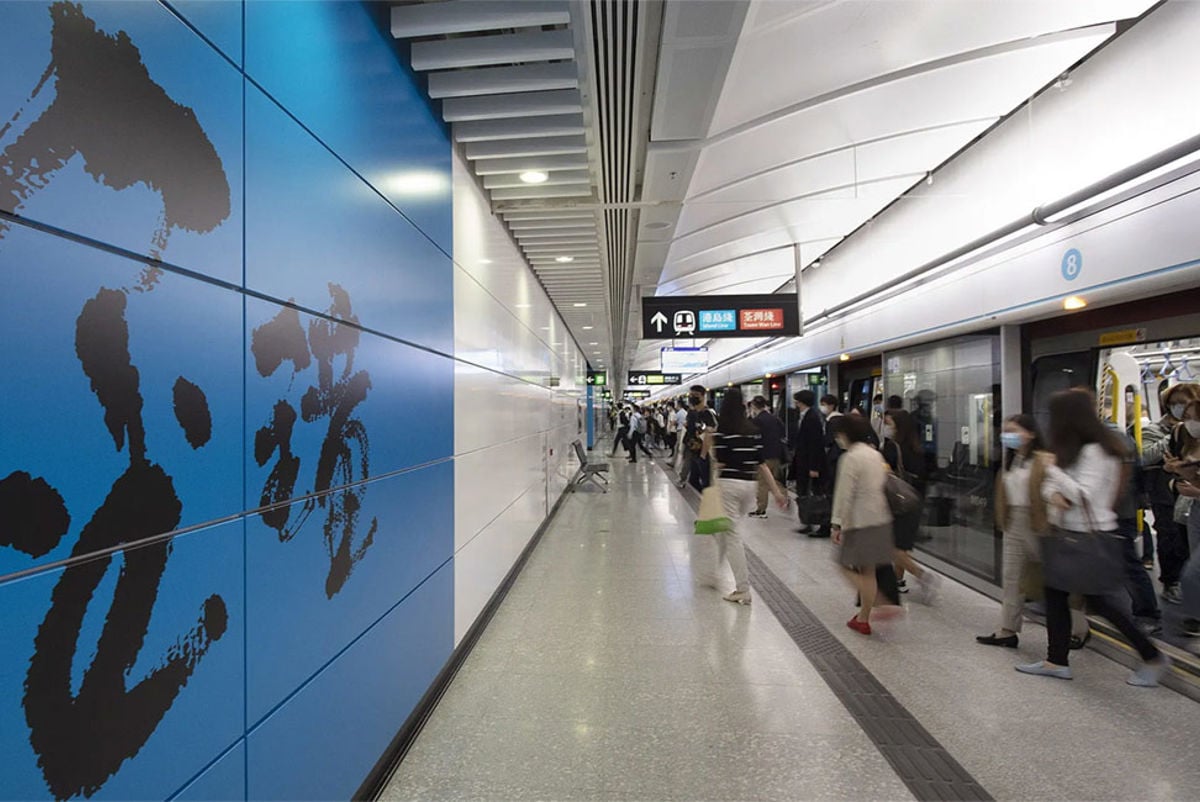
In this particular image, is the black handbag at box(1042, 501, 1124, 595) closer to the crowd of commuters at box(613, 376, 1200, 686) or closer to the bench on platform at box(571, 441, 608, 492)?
the crowd of commuters at box(613, 376, 1200, 686)

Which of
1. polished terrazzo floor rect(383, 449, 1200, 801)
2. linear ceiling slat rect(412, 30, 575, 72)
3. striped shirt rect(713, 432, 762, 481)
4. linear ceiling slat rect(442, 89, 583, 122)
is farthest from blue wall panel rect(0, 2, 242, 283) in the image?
striped shirt rect(713, 432, 762, 481)

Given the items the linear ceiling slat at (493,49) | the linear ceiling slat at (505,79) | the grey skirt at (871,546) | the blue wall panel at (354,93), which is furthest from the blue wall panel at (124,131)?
the grey skirt at (871,546)

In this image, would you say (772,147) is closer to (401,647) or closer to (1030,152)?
(1030,152)

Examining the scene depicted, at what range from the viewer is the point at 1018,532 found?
3479mm

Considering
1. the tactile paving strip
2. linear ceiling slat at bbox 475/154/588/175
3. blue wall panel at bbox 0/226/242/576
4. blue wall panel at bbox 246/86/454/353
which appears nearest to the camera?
blue wall panel at bbox 0/226/242/576

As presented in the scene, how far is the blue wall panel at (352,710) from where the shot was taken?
1731mm

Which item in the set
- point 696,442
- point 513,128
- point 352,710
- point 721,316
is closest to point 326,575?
point 352,710

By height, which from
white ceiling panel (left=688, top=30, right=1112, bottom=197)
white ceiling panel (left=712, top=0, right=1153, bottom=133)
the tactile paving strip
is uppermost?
white ceiling panel (left=712, top=0, right=1153, bottom=133)

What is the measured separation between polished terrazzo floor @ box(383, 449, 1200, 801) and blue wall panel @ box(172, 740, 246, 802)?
0.97 m

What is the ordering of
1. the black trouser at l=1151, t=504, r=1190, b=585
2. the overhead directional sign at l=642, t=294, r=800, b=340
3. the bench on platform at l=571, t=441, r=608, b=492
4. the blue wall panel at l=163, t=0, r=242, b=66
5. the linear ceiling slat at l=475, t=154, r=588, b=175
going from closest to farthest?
the blue wall panel at l=163, t=0, r=242, b=66 → the linear ceiling slat at l=475, t=154, r=588, b=175 → the black trouser at l=1151, t=504, r=1190, b=585 → the overhead directional sign at l=642, t=294, r=800, b=340 → the bench on platform at l=571, t=441, r=608, b=492

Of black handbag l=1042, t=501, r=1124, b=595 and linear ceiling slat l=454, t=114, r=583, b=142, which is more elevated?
linear ceiling slat l=454, t=114, r=583, b=142

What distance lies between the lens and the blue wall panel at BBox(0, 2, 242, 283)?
1.01 meters

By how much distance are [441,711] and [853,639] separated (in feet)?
A: 8.67

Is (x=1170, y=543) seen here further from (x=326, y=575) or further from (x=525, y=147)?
(x=326, y=575)
